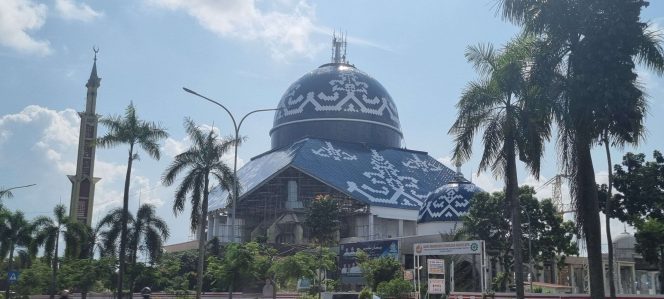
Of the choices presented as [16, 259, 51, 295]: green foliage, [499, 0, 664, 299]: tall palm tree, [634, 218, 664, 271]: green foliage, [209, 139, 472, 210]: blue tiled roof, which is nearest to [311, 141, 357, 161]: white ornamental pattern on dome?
[209, 139, 472, 210]: blue tiled roof

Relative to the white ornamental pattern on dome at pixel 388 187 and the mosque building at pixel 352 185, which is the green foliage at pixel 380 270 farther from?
the white ornamental pattern on dome at pixel 388 187

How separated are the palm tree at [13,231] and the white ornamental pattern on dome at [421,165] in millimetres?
49532

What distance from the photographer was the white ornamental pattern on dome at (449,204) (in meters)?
60.7

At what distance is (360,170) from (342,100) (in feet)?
47.0

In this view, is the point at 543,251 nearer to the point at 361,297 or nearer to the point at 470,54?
the point at 361,297

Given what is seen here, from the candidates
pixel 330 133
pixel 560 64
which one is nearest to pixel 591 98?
pixel 560 64

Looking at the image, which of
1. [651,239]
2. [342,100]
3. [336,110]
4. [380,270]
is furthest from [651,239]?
[342,100]

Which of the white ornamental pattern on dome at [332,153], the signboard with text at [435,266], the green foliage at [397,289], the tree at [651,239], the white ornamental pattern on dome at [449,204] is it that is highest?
the white ornamental pattern on dome at [332,153]

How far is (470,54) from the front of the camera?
24.7m

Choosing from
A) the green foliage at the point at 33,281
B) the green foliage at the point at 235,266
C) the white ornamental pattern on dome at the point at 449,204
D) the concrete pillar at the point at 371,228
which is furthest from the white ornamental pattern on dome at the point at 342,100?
the green foliage at the point at 235,266

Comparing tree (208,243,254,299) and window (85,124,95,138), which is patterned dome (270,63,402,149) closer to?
window (85,124,95,138)

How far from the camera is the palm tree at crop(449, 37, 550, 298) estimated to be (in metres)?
22.8

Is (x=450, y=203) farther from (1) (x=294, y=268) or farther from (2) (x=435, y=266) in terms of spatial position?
(2) (x=435, y=266)

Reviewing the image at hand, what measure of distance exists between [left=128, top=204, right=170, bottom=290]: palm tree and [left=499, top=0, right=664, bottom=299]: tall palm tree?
2850 cm
